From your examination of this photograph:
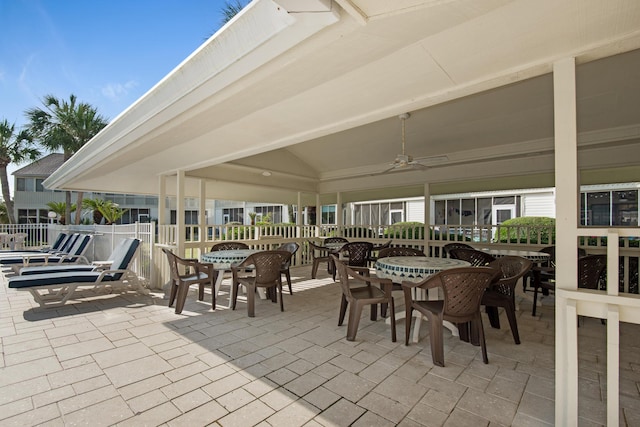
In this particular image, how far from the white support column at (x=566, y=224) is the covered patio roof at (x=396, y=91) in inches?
13.2

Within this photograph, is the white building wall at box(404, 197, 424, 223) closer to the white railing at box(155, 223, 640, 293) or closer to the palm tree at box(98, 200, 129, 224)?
the white railing at box(155, 223, 640, 293)

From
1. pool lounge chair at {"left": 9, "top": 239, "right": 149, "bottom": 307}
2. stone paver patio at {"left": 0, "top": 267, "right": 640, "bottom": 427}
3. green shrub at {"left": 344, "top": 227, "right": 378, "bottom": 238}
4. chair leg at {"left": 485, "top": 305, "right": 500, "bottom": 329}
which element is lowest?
stone paver patio at {"left": 0, "top": 267, "right": 640, "bottom": 427}

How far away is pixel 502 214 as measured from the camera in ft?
35.2

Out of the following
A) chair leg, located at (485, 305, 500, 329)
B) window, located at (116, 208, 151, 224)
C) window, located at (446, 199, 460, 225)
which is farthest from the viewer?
window, located at (116, 208, 151, 224)

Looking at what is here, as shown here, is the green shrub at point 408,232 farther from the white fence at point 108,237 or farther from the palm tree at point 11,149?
the palm tree at point 11,149

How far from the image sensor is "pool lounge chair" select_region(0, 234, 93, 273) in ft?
23.5

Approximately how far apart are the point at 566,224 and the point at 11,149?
2118 cm

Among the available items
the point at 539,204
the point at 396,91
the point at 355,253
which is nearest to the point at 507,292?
the point at 396,91

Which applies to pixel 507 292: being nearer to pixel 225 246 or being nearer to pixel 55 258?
pixel 225 246

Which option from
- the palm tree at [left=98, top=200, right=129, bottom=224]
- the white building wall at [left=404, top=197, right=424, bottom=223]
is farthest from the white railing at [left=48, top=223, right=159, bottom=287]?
the white building wall at [left=404, top=197, right=424, bottom=223]

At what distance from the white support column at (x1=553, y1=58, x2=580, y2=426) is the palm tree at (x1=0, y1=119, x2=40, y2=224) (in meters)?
20.3

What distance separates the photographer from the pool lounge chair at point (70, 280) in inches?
173

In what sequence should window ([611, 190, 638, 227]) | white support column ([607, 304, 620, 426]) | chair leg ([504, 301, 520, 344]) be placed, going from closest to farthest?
white support column ([607, 304, 620, 426]) < chair leg ([504, 301, 520, 344]) < window ([611, 190, 638, 227])

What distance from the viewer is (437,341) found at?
9.49 ft
